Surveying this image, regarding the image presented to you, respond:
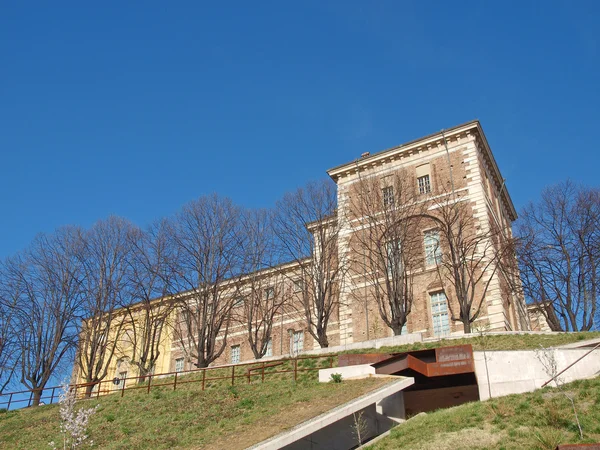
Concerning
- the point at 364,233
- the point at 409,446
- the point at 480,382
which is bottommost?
the point at 409,446

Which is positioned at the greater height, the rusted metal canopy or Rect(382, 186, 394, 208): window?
Rect(382, 186, 394, 208): window

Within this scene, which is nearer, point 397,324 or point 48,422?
point 48,422

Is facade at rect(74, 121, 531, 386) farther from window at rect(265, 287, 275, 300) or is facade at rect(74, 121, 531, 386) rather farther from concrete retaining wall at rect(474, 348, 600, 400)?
concrete retaining wall at rect(474, 348, 600, 400)

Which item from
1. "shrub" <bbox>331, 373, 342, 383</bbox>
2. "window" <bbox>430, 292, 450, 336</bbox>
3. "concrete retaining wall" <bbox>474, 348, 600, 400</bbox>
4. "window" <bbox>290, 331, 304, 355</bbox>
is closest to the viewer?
"concrete retaining wall" <bbox>474, 348, 600, 400</bbox>

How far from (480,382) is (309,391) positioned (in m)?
5.49

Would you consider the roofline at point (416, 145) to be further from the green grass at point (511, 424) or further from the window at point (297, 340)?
the green grass at point (511, 424)

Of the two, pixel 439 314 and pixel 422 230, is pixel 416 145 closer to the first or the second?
pixel 422 230

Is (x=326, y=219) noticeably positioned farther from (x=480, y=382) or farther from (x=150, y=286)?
(x=480, y=382)

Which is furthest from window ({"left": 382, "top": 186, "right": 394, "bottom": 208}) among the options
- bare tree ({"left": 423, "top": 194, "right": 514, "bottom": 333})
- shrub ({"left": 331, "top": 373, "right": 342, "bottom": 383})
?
shrub ({"left": 331, "top": 373, "right": 342, "bottom": 383})

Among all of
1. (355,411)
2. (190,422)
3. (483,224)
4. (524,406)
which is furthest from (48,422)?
(483,224)

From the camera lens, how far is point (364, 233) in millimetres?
35062

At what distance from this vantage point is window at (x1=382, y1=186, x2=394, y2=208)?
34534mm

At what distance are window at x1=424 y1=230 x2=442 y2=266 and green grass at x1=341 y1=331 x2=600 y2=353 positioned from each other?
745 cm

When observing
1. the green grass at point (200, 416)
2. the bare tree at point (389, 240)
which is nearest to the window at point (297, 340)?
the bare tree at point (389, 240)
